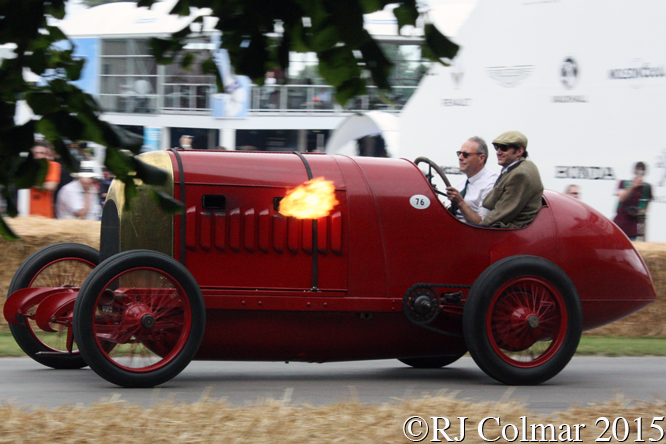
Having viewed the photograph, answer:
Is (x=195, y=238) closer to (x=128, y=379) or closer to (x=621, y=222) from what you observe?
(x=128, y=379)

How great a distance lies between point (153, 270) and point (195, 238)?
44cm

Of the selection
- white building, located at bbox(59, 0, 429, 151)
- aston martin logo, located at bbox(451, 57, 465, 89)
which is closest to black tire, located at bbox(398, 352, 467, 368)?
aston martin logo, located at bbox(451, 57, 465, 89)

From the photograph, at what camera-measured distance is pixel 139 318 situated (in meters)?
5.21

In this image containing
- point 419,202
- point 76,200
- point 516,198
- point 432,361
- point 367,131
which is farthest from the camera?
point 367,131

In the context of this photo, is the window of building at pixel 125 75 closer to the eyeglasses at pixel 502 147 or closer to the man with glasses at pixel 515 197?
the eyeglasses at pixel 502 147

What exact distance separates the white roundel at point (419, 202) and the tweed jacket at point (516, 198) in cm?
45

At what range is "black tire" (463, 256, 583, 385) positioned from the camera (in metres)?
5.62

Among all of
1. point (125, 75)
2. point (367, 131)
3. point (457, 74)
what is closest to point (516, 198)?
point (457, 74)

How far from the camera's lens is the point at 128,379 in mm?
5102

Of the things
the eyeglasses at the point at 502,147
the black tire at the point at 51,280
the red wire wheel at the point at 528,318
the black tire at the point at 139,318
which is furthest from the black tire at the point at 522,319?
the black tire at the point at 51,280

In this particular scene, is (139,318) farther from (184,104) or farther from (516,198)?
(184,104)

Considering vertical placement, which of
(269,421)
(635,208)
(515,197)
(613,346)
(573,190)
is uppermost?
(573,190)

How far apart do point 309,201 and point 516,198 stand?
4.67 ft

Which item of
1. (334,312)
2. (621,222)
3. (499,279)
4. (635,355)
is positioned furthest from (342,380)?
(621,222)
